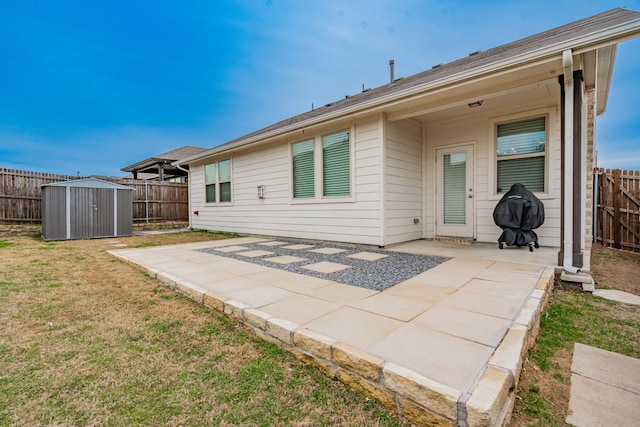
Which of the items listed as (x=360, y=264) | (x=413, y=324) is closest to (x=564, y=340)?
(x=413, y=324)

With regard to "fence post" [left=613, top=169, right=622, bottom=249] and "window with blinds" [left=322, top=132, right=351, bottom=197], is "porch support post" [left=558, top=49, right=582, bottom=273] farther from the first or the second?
"fence post" [left=613, top=169, right=622, bottom=249]

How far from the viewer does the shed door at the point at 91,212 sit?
7477 mm

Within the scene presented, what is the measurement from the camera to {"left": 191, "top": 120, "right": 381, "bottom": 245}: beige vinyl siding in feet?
17.2

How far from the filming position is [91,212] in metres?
7.73

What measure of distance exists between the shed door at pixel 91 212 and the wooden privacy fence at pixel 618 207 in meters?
12.2

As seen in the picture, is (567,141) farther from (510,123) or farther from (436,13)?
(436,13)

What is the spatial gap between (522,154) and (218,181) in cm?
779

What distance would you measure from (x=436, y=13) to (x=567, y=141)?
10.4m

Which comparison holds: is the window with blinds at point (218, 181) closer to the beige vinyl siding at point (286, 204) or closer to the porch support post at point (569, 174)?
the beige vinyl siding at point (286, 204)

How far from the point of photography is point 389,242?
522cm

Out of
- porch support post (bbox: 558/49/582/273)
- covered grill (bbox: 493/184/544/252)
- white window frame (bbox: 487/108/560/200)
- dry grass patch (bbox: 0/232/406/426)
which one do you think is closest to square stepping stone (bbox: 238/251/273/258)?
dry grass patch (bbox: 0/232/406/426)

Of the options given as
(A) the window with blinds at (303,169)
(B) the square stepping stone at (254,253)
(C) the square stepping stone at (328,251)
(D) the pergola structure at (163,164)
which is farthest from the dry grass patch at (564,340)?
(D) the pergola structure at (163,164)

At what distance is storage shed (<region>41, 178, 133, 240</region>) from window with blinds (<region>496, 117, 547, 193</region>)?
9243mm

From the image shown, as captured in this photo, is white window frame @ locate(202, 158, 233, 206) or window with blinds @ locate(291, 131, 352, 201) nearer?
window with blinds @ locate(291, 131, 352, 201)
